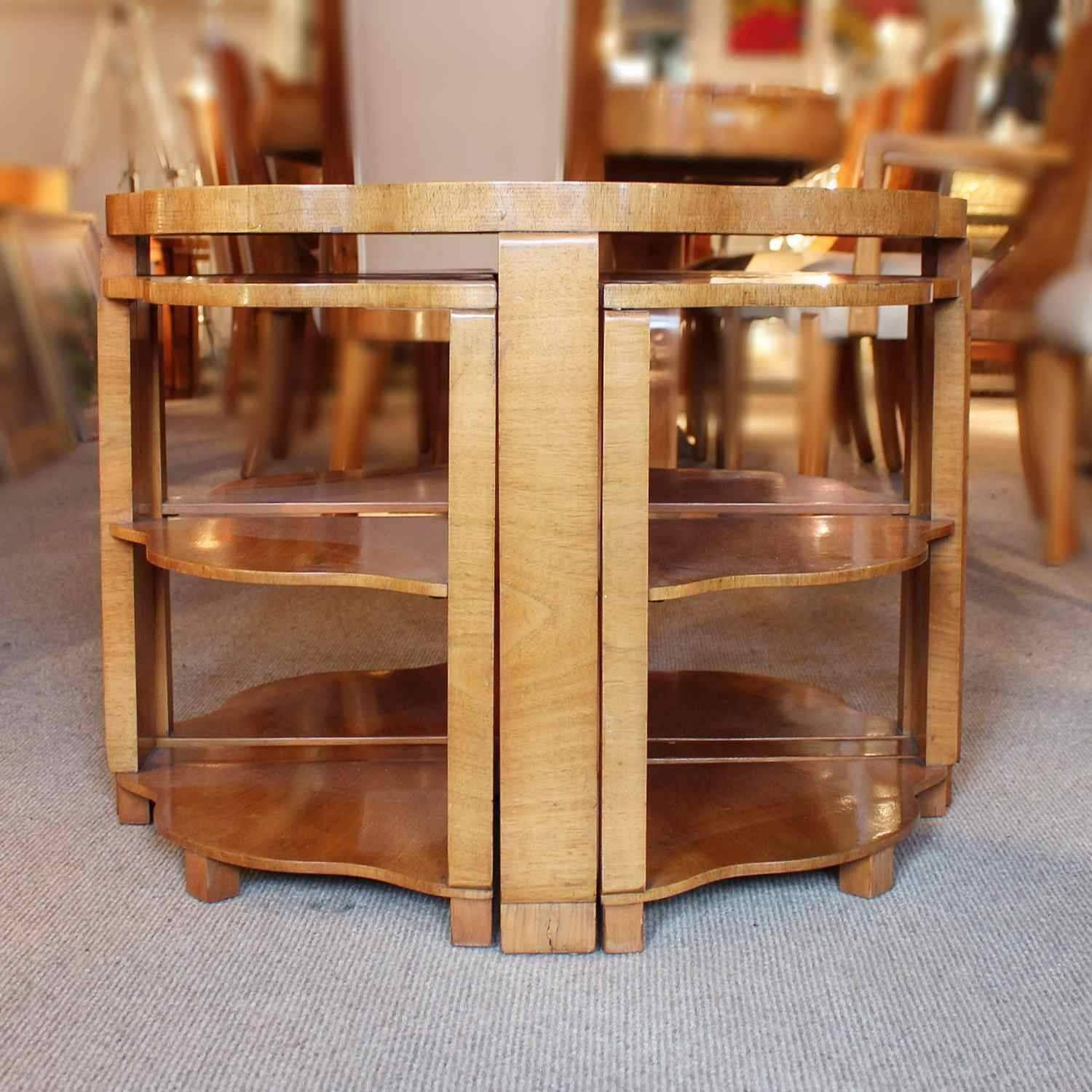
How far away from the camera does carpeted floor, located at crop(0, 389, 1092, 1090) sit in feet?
2.56

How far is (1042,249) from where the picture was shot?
2127mm

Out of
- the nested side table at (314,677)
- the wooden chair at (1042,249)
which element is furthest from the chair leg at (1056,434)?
the nested side table at (314,677)

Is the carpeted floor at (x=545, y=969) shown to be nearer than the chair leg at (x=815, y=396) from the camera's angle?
Yes

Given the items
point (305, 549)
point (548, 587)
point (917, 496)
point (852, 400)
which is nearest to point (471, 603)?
point (548, 587)

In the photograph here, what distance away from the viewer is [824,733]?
1215 mm

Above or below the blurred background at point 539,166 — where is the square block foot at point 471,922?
below

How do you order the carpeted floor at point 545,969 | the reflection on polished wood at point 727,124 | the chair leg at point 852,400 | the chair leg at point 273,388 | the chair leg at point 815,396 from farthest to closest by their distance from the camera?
the reflection on polished wood at point 727,124
the chair leg at point 273,388
the chair leg at point 815,396
the chair leg at point 852,400
the carpeted floor at point 545,969

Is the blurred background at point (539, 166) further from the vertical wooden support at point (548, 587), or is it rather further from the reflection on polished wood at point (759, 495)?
the vertical wooden support at point (548, 587)

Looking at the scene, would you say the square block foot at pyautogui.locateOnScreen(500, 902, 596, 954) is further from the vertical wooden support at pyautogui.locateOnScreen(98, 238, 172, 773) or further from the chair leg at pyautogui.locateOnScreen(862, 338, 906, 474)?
the chair leg at pyautogui.locateOnScreen(862, 338, 906, 474)

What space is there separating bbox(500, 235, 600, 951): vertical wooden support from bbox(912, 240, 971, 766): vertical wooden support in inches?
13.5

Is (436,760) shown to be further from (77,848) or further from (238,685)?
(238,685)

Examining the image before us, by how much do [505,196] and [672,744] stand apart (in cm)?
53

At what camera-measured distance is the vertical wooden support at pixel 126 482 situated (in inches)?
41.3

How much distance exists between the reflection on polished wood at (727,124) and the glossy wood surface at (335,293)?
3.25 ft
